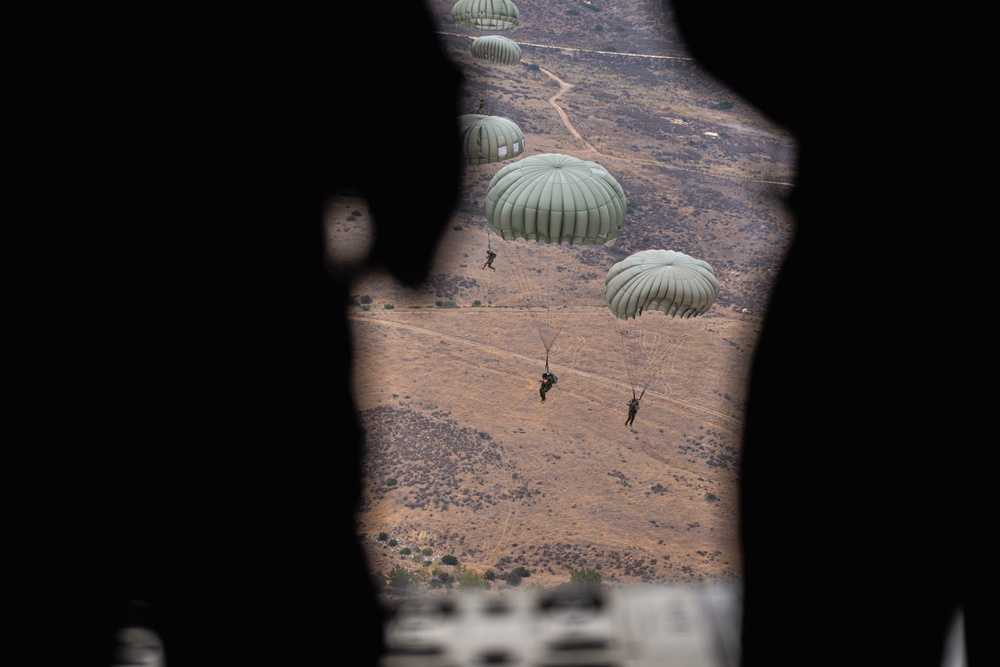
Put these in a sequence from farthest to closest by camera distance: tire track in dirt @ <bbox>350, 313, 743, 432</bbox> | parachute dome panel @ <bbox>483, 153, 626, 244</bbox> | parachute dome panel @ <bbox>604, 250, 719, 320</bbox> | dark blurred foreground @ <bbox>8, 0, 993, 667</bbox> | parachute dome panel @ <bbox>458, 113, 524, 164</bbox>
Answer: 1. tire track in dirt @ <bbox>350, 313, 743, 432</bbox>
2. parachute dome panel @ <bbox>458, 113, 524, 164</bbox>
3. parachute dome panel @ <bbox>604, 250, 719, 320</bbox>
4. parachute dome panel @ <bbox>483, 153, 626, 244</bbox>
5. dark blurred foreground @ <bbox>8, 0, 993, 667</bbox>

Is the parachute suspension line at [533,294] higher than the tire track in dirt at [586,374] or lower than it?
higher

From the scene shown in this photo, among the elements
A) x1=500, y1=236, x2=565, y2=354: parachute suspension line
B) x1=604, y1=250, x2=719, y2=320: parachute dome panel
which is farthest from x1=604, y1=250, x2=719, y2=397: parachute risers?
x1=500, y1=236, x2=565, y2=354: parachute suspension line

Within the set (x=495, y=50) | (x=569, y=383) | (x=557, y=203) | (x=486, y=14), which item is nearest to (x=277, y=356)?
(x=557, y=203)

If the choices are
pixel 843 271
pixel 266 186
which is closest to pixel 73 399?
pixel 266 186

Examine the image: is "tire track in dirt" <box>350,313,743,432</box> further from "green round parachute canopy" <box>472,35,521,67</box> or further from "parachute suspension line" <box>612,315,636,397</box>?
"green round parachute canopy" <box>472,35,521,67</box>

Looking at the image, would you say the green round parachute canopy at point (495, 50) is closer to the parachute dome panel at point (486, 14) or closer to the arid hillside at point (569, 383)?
the arid hillside at point (569, 383)

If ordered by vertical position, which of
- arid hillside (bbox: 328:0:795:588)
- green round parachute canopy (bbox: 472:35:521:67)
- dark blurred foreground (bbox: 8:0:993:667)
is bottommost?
arid hillside (bbox: 328:0:795:588)

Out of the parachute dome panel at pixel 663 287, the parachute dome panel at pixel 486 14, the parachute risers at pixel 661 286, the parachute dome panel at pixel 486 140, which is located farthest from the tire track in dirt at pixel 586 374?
the parachute dome panel at pixel 486 14
